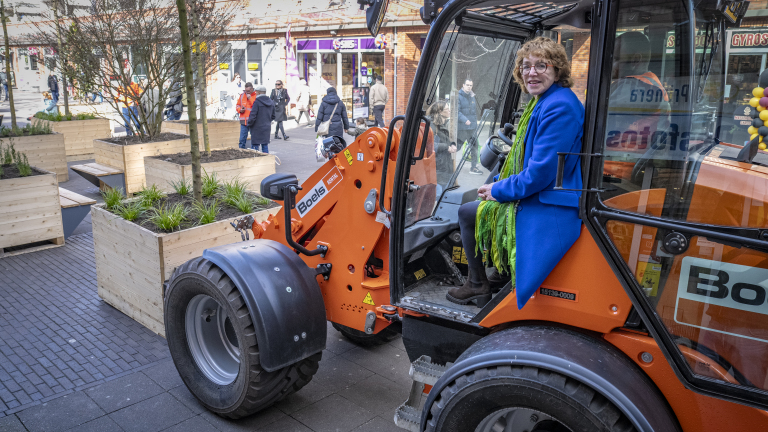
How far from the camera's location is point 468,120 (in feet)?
12.3

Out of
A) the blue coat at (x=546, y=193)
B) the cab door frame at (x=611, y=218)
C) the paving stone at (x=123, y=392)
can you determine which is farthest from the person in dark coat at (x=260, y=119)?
the cab door frame at (x=611, y=218)

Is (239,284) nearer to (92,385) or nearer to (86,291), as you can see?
(92,385)

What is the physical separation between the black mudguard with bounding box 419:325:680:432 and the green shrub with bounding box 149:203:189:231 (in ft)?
11.3

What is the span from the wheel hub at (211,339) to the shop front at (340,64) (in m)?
18.5

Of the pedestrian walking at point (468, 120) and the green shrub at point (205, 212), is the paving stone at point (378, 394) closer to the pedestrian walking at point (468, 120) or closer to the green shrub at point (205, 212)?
the pedestrian walking at point (468, 120)

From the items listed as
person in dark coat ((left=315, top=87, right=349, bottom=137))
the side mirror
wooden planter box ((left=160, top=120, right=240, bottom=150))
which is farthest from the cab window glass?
wooden planter box ((left=160, top=120, right=240, bottom=150))

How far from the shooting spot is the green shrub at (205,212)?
5699mm

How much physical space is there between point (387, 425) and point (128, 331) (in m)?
2.77

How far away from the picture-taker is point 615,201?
248cm

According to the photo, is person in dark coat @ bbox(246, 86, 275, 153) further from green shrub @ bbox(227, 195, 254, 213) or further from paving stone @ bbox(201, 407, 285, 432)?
paving stone @ bbox(201, 407, 285, 432)

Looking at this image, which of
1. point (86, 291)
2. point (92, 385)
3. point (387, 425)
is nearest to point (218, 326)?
point (92, 385)

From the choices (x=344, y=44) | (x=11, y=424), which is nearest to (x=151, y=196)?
(x=11, y=424)

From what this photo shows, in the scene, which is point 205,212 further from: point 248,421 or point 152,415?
point 248,421

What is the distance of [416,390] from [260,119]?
1038cm
